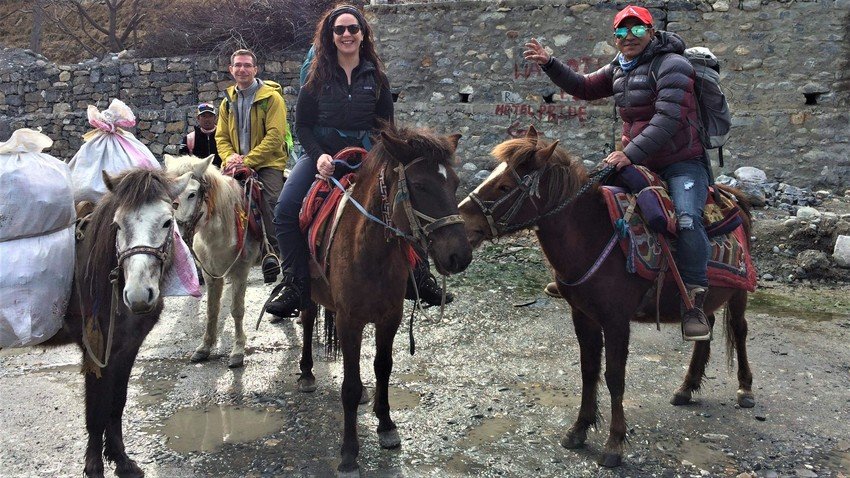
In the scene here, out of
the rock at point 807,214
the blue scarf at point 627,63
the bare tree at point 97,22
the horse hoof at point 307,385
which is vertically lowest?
the horse hoof at point 307,385

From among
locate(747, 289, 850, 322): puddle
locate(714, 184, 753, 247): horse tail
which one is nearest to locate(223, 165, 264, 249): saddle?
locate(714, 184, 753, 247): horse tail

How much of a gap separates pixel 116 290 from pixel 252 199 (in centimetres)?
262

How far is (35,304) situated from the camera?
296 cm

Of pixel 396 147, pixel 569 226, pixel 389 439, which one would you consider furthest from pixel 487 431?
pixel 396 147

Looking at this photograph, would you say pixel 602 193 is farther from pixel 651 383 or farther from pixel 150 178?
pixel 150 178

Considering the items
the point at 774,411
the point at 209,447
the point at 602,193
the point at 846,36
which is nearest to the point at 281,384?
the point at 209,447

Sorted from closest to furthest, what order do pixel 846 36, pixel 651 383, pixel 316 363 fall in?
pixel 651 383, pixel 316 363, pixel 846 36

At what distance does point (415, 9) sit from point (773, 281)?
714 centimetres

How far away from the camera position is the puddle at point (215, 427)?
12.7ft

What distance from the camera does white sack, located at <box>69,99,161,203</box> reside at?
3.59 metres

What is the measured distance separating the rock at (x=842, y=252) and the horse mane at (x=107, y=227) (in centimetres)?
724

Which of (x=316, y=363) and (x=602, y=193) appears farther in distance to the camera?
(x=316, y=363)

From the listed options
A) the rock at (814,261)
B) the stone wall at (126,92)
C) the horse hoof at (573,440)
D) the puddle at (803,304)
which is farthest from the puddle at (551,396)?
the stone wall at (126,92)

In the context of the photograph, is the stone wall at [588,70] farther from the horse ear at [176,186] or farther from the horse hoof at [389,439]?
the horse ear at [176,186]
